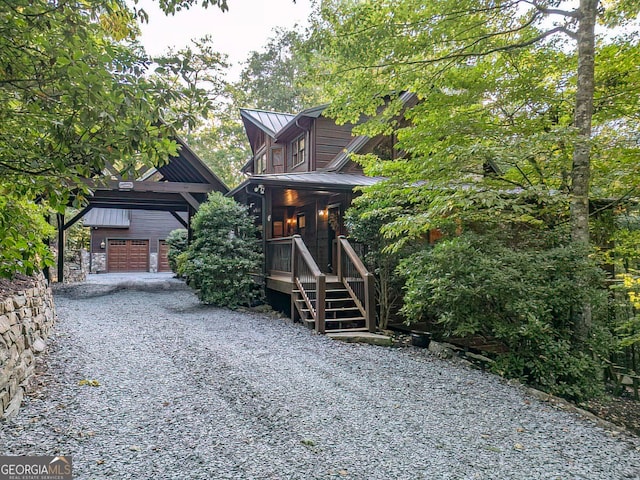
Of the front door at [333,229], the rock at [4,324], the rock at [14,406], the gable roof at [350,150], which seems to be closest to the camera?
the rock at [14,406]

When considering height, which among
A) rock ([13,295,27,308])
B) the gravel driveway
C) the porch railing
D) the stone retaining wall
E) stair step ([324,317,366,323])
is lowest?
the gravel driveway

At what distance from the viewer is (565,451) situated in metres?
3.07

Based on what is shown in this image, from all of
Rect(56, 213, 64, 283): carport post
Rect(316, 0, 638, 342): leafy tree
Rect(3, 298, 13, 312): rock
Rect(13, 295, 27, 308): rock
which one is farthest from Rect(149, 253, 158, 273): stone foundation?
Rect(3, 298, 13, 312): rock

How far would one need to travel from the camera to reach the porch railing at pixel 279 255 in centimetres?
866

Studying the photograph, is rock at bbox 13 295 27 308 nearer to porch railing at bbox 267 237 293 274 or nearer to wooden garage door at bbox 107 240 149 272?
porch railing at bbox 267 237 293 274

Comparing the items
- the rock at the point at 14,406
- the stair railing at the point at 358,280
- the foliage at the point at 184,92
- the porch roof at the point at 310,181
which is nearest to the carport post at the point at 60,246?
the porch roof at the point at 310,181

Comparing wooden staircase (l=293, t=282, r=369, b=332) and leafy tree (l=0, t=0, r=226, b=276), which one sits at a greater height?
leafy tree (l=0, t=0, r=226, b=276)

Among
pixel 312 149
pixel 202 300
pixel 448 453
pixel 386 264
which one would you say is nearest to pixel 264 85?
pixel 312 149

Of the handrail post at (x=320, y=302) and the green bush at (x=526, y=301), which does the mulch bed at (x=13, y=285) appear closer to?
the handrail post at (x=320, y=302)

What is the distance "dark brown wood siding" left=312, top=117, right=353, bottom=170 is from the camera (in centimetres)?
1163

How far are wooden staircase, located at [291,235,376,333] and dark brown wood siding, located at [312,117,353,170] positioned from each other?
427 centimetres

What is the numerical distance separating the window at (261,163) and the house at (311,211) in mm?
40

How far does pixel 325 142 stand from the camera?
11.7 metres

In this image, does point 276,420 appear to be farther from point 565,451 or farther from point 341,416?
point 565,451
